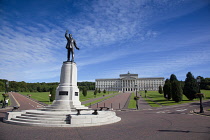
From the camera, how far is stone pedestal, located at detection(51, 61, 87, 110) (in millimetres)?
15309

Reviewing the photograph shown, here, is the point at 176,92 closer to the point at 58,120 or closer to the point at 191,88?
the point at 191,88

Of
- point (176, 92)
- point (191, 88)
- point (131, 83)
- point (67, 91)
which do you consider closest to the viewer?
point (67, 91)

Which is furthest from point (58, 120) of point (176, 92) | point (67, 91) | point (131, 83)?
point (131, 83)

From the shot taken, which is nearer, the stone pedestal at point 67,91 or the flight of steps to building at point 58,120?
the flight of steps to building at point 58,120

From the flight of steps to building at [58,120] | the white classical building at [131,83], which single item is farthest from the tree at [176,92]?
the white classical building at [131,83]

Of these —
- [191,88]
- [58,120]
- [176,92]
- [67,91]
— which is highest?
[67,91]

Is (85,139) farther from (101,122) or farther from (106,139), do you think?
(101,122)

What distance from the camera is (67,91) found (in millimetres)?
16047

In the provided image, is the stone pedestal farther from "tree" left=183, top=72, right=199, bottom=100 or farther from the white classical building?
the white classical building

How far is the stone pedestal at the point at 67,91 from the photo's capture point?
1531 centimetres

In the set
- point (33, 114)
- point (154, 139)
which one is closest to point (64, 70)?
point (33, 114)

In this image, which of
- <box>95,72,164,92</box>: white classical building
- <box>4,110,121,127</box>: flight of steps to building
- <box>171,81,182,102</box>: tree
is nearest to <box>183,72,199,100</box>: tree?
<box>171,81,182,102</box>: tree

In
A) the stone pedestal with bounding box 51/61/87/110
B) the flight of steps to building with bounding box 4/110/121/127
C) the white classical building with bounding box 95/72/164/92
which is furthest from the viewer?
the white classical building with bounding box 95/72/164/92

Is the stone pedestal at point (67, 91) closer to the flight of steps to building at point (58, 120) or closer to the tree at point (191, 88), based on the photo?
the flight of steps to building at point (58, 120)
